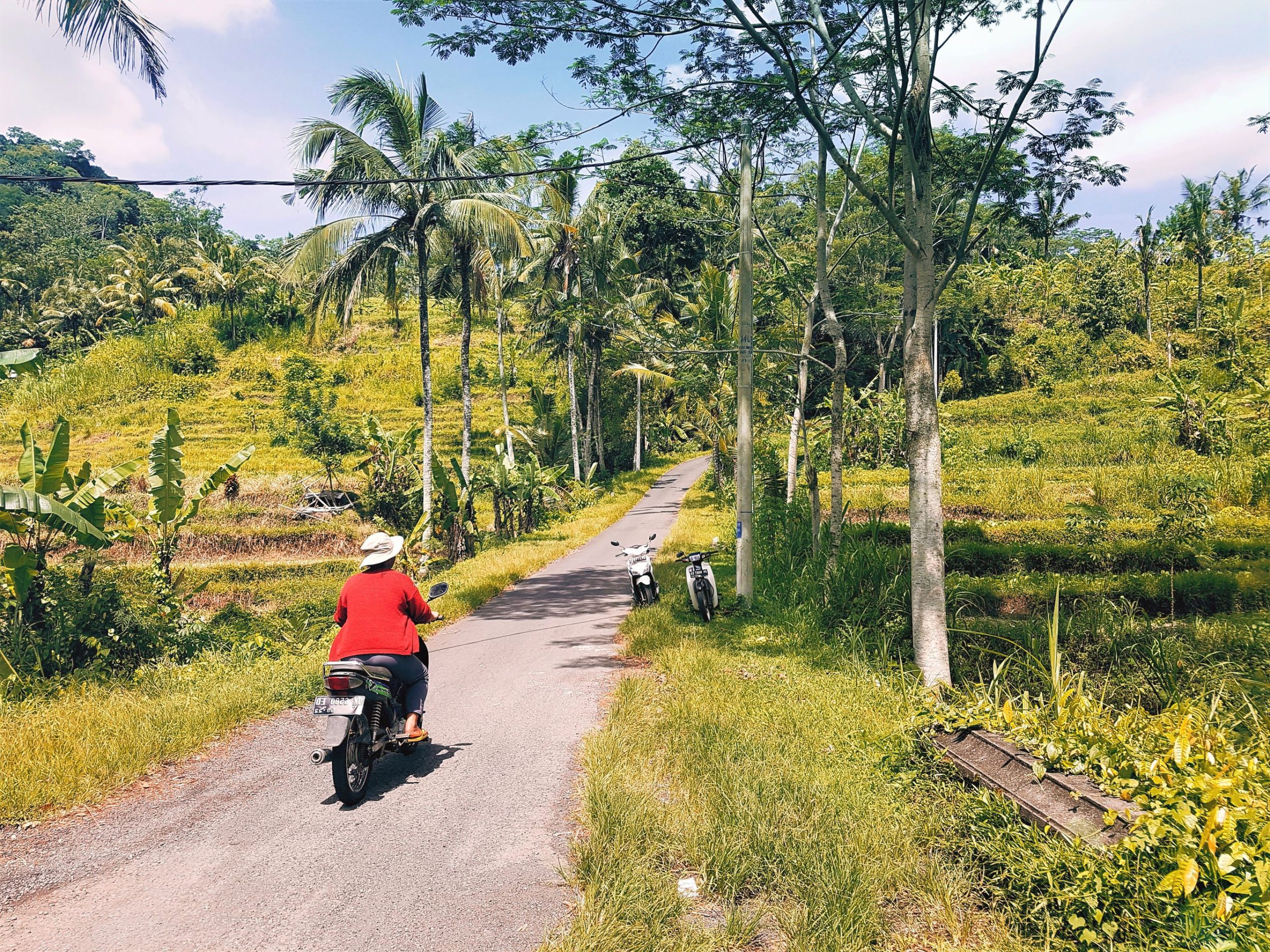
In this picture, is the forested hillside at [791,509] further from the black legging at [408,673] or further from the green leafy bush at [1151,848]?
the black legging at [408,673]

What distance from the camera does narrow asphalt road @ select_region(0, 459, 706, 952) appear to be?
3.39 m

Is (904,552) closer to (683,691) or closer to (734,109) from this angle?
(683,691)

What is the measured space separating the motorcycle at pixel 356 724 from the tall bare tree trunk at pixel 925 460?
163 inches

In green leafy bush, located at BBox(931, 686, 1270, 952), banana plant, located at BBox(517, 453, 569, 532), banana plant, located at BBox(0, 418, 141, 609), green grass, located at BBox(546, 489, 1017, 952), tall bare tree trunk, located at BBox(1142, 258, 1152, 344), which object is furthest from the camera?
tall bare tree trunk, located at BBox(1142, 258, 1152, 344)

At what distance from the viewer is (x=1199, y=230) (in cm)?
3394

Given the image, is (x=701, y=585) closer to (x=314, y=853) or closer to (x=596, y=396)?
(x=314, y=853)

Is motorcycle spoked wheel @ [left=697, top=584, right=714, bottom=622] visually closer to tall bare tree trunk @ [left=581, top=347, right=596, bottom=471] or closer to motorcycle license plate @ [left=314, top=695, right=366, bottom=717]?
motorcycle license plate @ [left=314, top=695, right=366, bottom=717]

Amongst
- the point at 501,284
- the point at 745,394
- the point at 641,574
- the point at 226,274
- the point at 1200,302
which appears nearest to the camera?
the point at 745,394

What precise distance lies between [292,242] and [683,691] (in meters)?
13.4

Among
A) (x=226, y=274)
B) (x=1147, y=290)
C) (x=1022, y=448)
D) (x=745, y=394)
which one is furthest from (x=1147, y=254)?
(x=226, y=274)

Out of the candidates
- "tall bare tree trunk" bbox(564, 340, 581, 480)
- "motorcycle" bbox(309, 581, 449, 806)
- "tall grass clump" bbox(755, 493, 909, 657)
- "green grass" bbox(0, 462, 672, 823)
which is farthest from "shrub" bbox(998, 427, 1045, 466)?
"motorcycle" bbox(309, 581, 449, 806)

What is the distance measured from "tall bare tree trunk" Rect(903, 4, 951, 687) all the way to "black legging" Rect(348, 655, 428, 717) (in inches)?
158

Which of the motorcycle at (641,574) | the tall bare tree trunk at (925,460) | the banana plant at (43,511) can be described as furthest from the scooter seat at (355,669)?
the motorcycle at (641,574)

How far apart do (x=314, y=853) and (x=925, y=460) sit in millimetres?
5190
